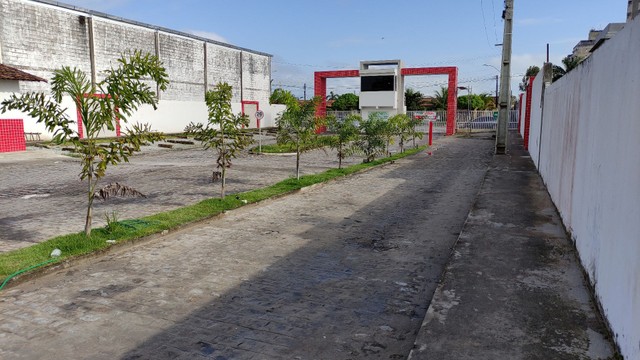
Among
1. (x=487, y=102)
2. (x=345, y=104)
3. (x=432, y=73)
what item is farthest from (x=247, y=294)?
(x=487, y=102)

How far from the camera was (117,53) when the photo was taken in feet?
103

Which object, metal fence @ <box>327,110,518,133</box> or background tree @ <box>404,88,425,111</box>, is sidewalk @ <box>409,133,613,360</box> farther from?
background tree @ <box>404,88,425,111</box>

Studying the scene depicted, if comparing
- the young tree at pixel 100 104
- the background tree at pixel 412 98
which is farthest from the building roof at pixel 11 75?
the background tree at pixel 412 98

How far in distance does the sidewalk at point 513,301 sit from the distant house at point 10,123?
68.6ft

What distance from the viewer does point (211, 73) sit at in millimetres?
41000

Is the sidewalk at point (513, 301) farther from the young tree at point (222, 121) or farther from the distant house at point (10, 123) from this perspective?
the distant house at point (10, 123)

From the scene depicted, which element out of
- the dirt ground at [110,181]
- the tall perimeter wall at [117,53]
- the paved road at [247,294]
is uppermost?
the tall perimeter wall at [117,53]

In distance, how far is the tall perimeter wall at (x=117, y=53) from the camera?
1001 inches

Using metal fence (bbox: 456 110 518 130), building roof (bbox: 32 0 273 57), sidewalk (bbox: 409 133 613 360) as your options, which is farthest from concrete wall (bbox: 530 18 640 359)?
metal fence (bbox: 456 110 518 130)

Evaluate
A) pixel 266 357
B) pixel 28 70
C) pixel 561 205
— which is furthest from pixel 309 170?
pixel 28 70

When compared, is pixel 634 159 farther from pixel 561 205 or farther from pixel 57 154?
pixel 57 154

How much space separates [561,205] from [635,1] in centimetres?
336

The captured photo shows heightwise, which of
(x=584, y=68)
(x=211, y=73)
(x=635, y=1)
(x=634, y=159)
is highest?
(x=211, y=73)

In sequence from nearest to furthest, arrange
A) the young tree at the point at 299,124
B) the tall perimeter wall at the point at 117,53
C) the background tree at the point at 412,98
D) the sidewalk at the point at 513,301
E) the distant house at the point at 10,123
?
the sidewalk at the point at 513,301
the young tree at the point at 299,124
the distant house at the point at 10,123
the tall perimeter wall at the point at 117,53
the background tree at the point at 412,98
